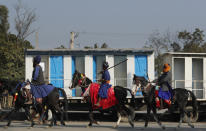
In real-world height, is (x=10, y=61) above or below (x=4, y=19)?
below

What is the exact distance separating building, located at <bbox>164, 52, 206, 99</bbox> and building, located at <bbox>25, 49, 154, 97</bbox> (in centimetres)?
122

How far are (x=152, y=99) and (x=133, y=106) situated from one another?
382cm

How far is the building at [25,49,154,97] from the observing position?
775 inches

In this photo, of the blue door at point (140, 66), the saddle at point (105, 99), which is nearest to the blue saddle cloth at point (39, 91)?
the saddle at point (105, 99)

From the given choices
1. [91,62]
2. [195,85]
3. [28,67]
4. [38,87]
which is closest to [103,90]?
[38,87]

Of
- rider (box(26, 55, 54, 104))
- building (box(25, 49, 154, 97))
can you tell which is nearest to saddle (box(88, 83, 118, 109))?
rider (box(26, 55, 54, 104))

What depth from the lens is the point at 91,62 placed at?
65.3 ft

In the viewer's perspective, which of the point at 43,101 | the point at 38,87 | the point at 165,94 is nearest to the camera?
the point at 38,87

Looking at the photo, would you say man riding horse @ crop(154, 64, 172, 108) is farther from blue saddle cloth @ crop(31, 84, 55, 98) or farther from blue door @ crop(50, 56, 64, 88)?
blue door @ crop(50, 56, 64, 88)

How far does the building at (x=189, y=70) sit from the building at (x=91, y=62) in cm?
122

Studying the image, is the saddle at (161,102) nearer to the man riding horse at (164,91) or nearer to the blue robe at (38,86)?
the man riding horse at (164,91)

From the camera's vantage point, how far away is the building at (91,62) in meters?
19.7

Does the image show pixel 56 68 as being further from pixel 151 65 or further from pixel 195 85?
pixel 195 85

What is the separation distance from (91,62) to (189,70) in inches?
213
